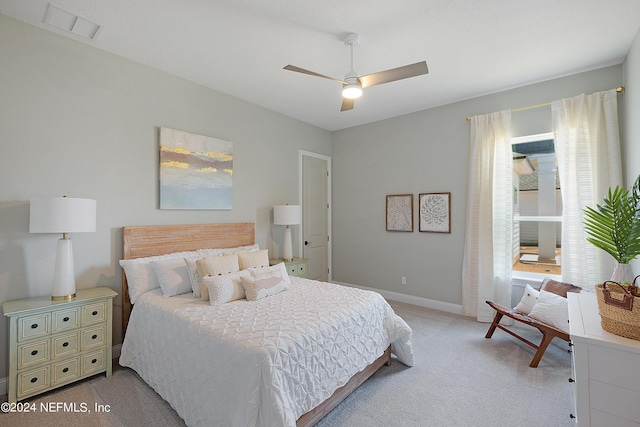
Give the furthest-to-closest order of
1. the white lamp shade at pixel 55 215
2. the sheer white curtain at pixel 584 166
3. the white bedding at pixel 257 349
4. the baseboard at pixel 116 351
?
the sheer white curtain at pixel 584 166
the baseboard at pixel 116 351
the white lamp shade at pixel 55 215
the white bedding at pixel 257 349

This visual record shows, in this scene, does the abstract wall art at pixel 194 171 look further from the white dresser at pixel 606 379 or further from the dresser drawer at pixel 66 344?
the white dresser at pixel 606 379

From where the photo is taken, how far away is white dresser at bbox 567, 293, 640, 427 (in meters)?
1.38

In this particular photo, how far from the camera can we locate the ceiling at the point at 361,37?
2.13 meters

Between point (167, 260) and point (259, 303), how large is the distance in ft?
3.53

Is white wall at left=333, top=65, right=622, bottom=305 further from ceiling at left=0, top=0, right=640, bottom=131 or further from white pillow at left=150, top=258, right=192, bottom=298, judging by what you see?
white pillow at left=150, top=258, right=192, bottom=298

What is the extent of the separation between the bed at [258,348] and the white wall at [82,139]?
0.92ft

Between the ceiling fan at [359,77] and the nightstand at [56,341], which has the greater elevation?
the ceiling fan at [359,77]

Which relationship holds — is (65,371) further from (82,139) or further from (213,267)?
(82,139)

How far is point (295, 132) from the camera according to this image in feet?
15.4

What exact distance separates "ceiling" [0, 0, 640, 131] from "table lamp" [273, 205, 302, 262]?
1.57 m

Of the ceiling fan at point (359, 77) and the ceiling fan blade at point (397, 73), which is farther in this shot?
the ceiling fan at point (359, 77)

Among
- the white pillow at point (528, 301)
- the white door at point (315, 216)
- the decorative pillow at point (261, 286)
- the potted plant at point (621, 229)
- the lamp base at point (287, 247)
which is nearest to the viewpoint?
the potted plant at point (621, 229)

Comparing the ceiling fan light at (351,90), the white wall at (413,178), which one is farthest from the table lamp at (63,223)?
the white wall at (413,178)

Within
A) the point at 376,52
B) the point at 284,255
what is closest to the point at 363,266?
the point at 284,255
